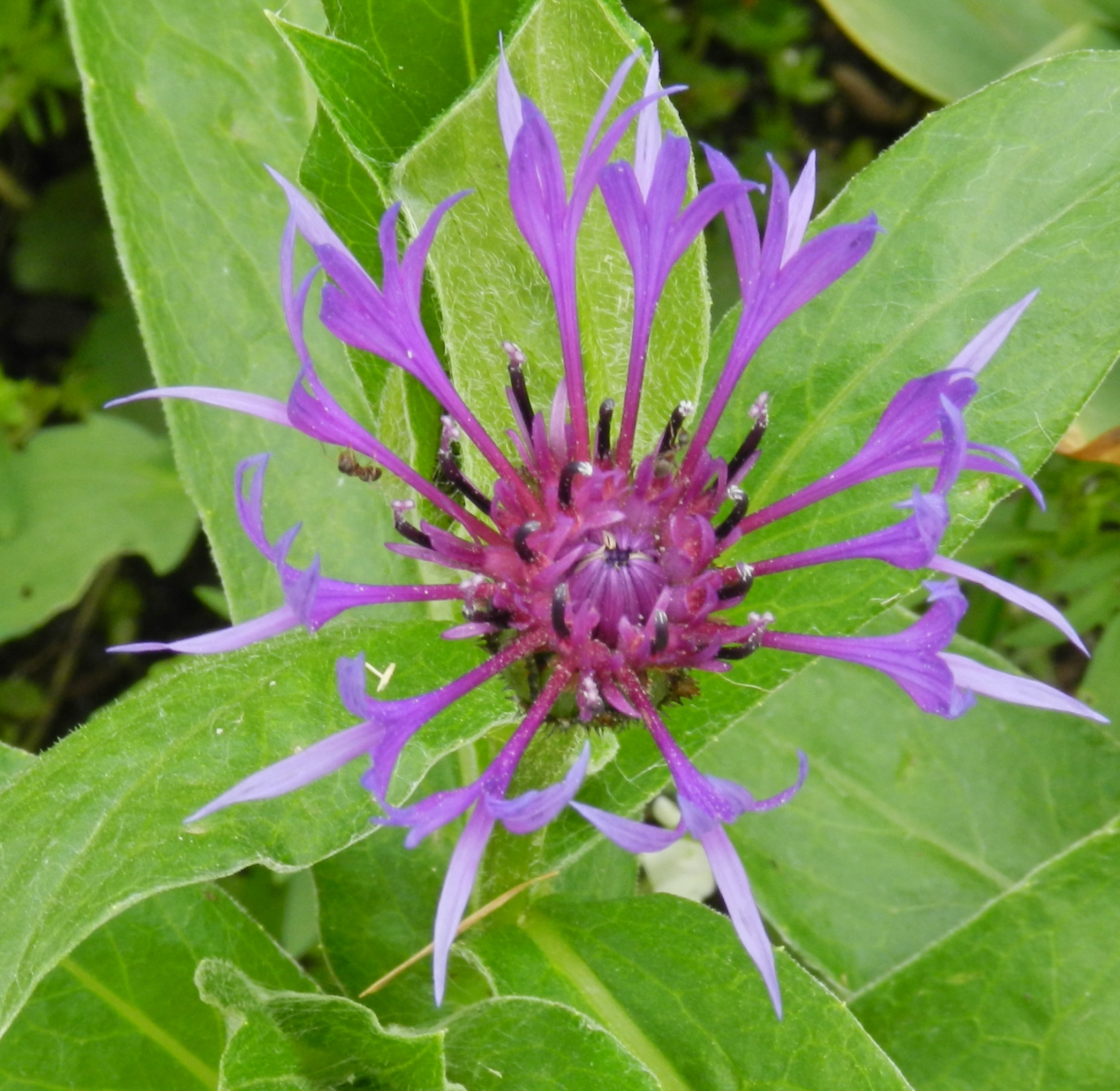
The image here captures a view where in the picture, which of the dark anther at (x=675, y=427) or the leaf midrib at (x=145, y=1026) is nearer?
the dark anther at (x=675, y=427)

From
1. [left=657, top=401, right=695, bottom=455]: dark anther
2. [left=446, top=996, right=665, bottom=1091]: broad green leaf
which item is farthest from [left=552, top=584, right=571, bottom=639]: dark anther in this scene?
[left=446, top=996, right=665, bottom=1091]: broad green leaf

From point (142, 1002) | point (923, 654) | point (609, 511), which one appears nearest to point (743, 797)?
point (923, 654)

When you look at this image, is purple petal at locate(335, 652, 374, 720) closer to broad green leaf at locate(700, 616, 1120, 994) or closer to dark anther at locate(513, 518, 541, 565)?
dark anther at locate(513, 518, 541, 565)

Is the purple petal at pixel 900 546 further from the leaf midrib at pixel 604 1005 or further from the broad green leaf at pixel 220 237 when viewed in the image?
the broad green leaf at pixel 220 237

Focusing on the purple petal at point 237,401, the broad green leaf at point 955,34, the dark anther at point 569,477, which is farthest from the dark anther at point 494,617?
the broad green leaf at point 955,34

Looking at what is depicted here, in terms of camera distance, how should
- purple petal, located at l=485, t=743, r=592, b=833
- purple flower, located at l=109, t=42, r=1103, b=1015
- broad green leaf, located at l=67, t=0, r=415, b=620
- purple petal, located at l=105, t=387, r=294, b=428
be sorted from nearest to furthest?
1. purple petal, located at l=485, t=743, r=592, b=833
2. purple flower, located at l=109, t=42, r=1103, b=1015
3. purple petal, located at l=105, t=387, r=294, b=428
4. broad green leaf, located at l=67, t=0, r=415, b=620

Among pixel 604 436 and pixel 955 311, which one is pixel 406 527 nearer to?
pixel 604 436
